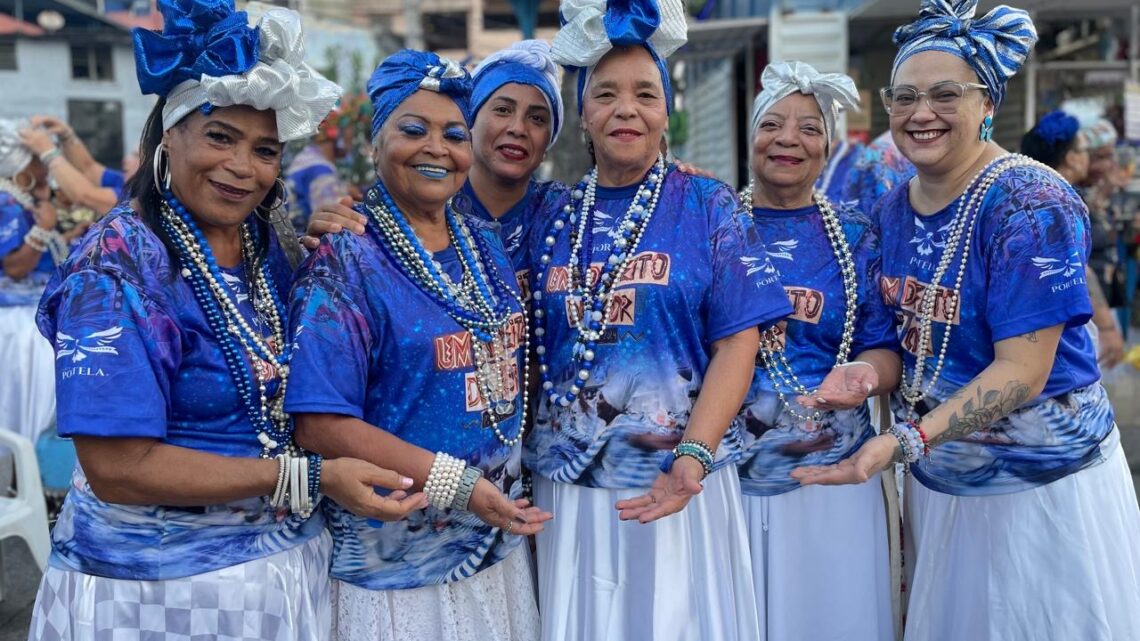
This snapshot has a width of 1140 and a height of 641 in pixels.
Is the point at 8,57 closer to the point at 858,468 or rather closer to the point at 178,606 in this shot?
the point at 178,606

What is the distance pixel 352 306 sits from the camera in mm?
2354

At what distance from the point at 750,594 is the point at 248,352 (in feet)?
5.05

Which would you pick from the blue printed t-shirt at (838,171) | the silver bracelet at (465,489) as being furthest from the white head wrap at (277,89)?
the blue printed t-shirt at (838,171)

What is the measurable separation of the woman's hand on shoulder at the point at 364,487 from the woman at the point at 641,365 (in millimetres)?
655

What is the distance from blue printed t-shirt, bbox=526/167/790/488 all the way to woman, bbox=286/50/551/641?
0.68ft

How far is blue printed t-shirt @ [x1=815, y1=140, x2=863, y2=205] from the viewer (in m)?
5.73

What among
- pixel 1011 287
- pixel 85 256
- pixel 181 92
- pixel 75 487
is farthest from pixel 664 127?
pixel 75 487

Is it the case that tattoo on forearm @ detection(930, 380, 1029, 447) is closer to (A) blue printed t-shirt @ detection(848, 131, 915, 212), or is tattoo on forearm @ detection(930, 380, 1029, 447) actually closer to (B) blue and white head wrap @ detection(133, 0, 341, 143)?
(B) blue and white head wrap @ detection(133, 0, 341, 143)

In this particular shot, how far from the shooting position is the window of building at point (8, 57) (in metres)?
15.2

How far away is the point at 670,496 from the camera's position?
251 centimetres

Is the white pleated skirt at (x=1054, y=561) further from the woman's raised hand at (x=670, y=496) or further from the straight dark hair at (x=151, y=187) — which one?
the straight dark hair at (x=151, y=187)

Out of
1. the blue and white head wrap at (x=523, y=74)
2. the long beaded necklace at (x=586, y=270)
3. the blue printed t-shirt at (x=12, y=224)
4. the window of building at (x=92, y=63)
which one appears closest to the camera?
the long beaded necklace at (x=586, y=270)

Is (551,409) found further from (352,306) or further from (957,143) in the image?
(957,143)

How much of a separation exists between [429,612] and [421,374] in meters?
0.63
